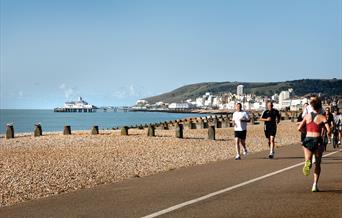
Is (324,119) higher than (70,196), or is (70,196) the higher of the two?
(324,119)

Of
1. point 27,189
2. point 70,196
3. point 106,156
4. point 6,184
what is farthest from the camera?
point 106,156

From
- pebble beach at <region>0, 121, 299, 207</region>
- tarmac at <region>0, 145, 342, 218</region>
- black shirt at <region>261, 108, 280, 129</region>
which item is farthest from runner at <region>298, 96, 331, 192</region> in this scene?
black shirt at <region>261, 108, 280, 129</region>

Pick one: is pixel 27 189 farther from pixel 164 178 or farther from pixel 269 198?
pixel 269 198

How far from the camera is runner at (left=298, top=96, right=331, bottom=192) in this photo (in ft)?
33.8

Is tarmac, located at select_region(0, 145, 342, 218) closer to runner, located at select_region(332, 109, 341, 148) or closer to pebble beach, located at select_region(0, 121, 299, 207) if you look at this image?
pebble beach, located at select_region(0, 121, 299, 207)

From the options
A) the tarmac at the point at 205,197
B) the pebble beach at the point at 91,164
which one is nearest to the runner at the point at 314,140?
the tarmac at the point at 205,197

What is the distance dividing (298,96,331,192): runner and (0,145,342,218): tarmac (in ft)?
1.41

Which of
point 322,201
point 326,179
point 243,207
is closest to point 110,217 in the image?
point 243,207

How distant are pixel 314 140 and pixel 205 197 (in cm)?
238

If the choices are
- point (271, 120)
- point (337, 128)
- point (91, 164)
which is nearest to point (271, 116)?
point (271, 120)

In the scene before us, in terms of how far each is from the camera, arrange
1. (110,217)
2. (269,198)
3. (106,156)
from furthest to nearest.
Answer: (106,156)
(269,198)
(110,217)

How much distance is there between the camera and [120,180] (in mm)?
12883

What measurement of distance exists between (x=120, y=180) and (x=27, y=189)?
7.47ft

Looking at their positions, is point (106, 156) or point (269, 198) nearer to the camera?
point (269, 198)
